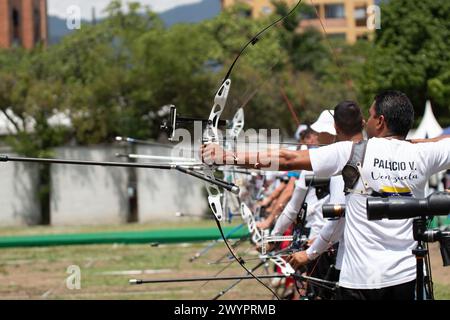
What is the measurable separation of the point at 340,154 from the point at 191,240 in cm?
1481

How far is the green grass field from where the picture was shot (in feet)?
36.2

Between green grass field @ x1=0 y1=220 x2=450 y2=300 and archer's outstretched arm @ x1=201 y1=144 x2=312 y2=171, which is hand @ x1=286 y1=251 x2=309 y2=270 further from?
green grass field @ x1=0 y1=220 x2=450 y2=300

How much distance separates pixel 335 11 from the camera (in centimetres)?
6203

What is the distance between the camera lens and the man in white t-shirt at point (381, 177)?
4465mm

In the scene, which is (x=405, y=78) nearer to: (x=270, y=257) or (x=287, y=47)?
(x=270, y=257)

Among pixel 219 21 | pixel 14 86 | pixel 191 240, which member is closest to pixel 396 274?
pixel 191 240

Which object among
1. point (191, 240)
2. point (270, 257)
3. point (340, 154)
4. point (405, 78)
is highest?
point (405, 78)

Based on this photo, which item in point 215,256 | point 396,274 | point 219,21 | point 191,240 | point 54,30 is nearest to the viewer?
point 396,274

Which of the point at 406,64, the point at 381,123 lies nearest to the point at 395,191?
the point at 381,123

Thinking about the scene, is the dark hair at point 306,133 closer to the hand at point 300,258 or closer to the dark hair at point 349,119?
the hand at point 300,258

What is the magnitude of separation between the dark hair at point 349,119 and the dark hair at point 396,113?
949mm

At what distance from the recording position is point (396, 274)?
4.52 metres

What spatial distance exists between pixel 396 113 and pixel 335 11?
58.7 m

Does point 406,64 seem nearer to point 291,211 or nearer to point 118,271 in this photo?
point 118,271
